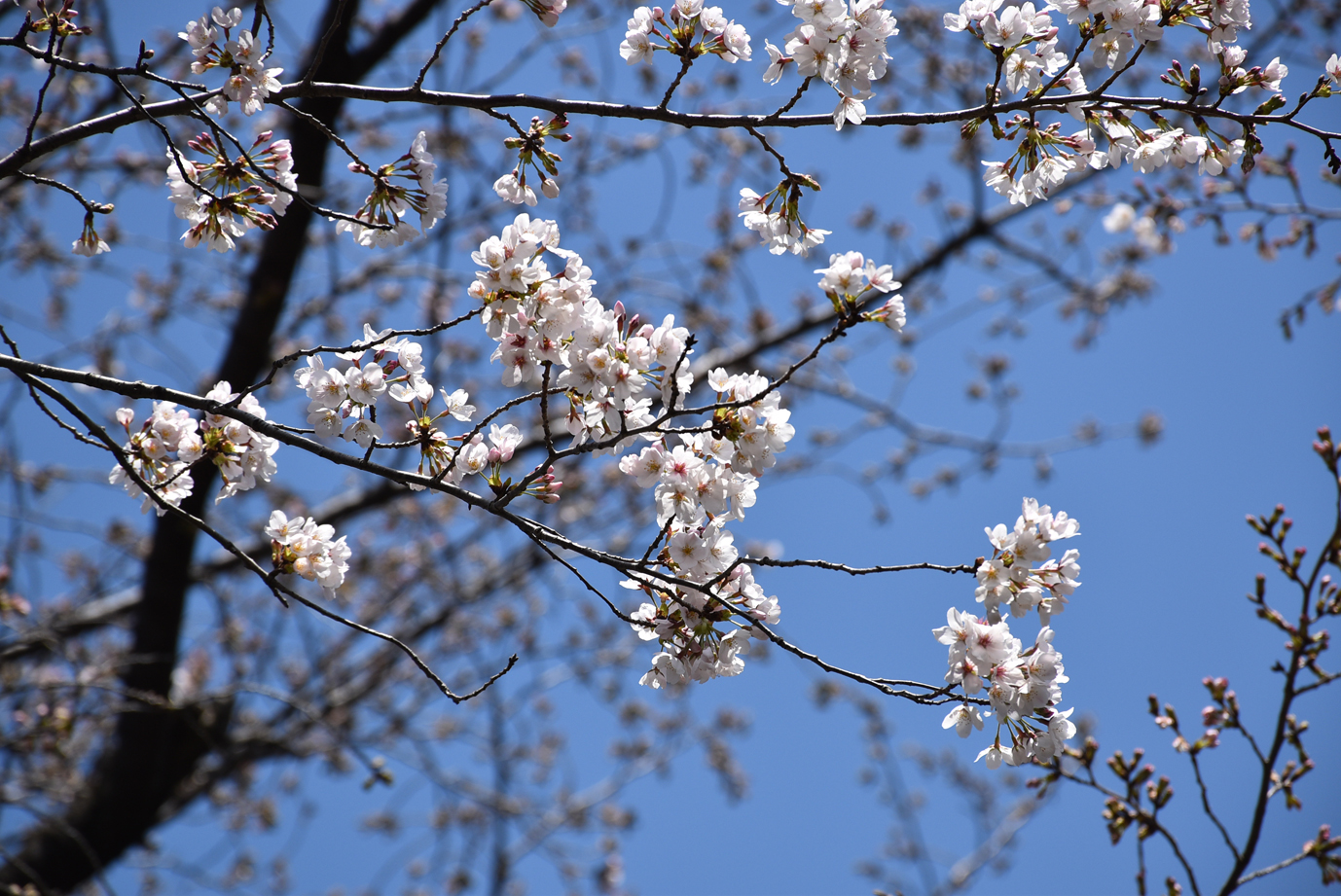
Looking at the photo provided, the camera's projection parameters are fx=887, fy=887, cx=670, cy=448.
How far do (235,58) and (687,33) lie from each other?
1038 mm

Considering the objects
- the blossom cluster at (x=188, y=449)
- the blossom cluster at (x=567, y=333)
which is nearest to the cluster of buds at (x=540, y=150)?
the blossom cluster at (x=567, y=333)

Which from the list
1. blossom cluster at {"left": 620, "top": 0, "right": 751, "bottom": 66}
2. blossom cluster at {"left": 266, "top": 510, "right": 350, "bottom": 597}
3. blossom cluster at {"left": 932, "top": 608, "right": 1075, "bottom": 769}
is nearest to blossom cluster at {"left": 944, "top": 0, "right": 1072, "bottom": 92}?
blossom cluster at {"left": 620, "top": 0, "right": 751, "bottom": 66}

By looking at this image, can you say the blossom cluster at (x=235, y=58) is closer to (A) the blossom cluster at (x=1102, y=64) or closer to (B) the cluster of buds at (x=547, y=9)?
(B) the cluster of buds at (x=547, y=9)

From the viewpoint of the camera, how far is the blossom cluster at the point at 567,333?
6.44 feet

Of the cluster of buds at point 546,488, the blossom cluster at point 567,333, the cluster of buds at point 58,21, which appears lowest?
the cluster of buds at point 546,488

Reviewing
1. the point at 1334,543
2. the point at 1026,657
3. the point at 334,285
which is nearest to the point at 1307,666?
the point at 1334,543

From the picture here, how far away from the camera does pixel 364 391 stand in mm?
2111

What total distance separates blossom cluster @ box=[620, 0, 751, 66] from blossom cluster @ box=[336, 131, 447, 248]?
1.82 ft

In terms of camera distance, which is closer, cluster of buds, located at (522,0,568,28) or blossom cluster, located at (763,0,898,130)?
blossom cluster, located at (763,0,898,130)

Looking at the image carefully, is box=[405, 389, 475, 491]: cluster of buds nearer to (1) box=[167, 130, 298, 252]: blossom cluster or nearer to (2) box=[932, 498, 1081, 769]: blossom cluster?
(1) box=[167, 130, 298, 252]: blossom cluster

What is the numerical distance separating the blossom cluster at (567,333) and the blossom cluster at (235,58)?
25.4 inches

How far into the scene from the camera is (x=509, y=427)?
7.18 feet

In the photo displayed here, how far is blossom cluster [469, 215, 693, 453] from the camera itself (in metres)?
1.96

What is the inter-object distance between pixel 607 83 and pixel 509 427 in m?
4.03
